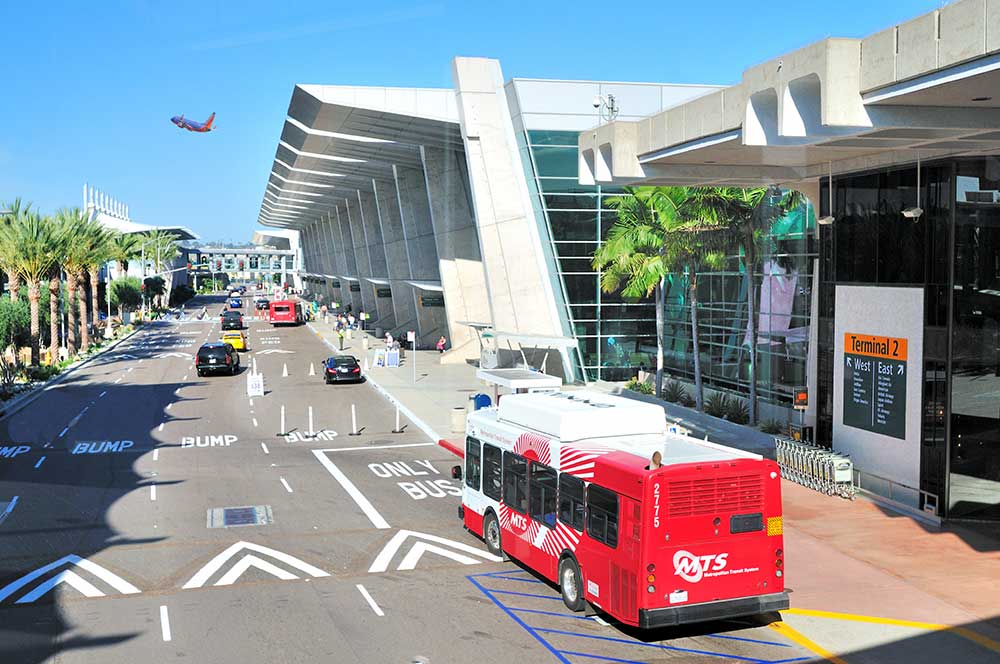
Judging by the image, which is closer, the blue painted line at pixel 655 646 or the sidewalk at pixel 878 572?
the blue painted line at pixel 655 646

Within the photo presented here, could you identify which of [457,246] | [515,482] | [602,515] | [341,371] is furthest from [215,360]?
[602,515]

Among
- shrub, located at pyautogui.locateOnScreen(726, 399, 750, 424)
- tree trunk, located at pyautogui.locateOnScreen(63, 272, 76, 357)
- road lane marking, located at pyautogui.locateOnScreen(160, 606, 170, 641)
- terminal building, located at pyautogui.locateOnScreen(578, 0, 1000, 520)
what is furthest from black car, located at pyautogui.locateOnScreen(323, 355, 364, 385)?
road lane marking, located at pyautogui.locateOnScreen(160, 606, 170, 641)

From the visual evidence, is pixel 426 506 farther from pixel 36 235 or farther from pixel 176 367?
pixel 36 235

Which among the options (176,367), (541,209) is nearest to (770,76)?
(541,209)

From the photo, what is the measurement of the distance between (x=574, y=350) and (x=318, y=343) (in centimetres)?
3395

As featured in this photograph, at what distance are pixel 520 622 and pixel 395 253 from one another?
65.6 meters

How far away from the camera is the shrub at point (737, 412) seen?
3231 cm

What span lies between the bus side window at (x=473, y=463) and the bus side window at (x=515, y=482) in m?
1.24

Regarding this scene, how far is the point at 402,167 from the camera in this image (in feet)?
223

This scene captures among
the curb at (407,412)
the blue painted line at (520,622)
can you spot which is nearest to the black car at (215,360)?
the curb at (407,412)

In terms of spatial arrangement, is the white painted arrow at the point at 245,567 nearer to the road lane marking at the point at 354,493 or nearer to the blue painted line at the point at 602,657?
the road lane marking at the point at 354,493

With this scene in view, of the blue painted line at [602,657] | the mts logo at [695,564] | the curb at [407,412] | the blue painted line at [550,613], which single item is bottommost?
the curb at [407,412]

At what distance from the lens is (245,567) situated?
16453mm

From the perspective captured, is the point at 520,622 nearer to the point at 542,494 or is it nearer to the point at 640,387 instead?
the point at 542,494
